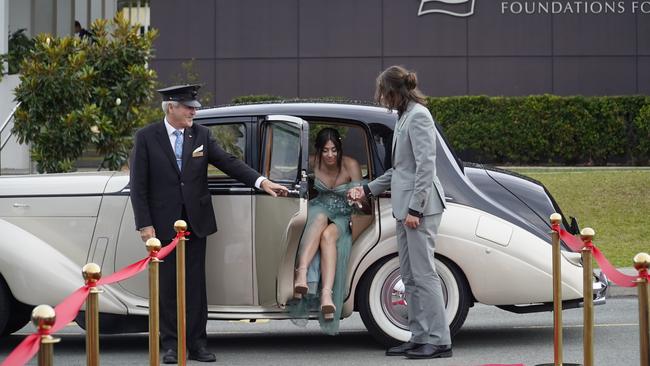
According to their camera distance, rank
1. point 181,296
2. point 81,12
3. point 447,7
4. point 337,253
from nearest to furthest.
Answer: point 181,296 < point 337,253 < point 447,7 < point 81,12

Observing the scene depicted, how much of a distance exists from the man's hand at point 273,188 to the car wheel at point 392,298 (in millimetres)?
948

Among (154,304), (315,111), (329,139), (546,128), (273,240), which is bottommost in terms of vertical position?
(154,304)

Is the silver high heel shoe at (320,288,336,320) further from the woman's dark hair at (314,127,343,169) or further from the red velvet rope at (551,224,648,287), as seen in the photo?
the red velvet rope at (551,224,648,287)

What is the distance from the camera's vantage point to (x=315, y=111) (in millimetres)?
8781

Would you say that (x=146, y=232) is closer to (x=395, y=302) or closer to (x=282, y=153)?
(x=282, y=153)

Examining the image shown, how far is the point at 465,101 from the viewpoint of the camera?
2302 centimetres

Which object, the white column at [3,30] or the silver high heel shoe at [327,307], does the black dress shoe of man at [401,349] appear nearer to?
the silver high heel shoe at [327,307]

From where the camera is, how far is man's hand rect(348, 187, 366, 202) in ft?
27.7

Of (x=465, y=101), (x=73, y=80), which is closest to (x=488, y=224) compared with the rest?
(x=73, y=80)

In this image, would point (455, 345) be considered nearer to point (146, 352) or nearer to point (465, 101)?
point (146, 352)

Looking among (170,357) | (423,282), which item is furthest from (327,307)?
(170,357)

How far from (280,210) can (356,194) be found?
0.55m

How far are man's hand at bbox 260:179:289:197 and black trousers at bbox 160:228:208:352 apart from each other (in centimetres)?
57

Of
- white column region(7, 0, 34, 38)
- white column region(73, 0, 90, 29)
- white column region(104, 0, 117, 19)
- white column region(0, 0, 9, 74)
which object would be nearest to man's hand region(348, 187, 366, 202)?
white column region(0, 0, 9, 74)
